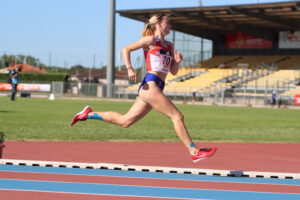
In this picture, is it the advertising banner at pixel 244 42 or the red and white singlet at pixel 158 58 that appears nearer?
the red and white singlet at pixel 158 58

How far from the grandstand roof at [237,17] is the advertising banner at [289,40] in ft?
2.14

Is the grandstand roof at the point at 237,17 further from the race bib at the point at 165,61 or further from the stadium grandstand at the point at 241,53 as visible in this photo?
the race bib at the point at 165,61

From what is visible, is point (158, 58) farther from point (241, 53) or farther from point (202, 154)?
point (241, 53)

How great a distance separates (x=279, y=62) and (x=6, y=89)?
109 feet

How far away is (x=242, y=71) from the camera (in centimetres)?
6122

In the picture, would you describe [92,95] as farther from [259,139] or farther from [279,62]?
[259,139]

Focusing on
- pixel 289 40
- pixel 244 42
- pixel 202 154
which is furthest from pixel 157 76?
pixel 244 42

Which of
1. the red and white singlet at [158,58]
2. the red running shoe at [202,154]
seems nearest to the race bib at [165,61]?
the red and white singlet at [158,58]

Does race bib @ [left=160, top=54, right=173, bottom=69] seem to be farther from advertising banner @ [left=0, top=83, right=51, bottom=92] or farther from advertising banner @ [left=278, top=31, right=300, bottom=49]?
advertising banner @ [left=0, top=83, right=51, bottom=92]

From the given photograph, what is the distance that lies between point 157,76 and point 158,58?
0.24 m

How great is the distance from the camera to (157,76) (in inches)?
317

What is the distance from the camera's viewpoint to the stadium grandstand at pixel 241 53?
5541 centimetres

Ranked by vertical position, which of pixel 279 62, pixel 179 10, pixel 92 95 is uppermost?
pixel 179 10

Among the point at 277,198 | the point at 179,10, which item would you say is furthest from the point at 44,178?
the point at 179,10
